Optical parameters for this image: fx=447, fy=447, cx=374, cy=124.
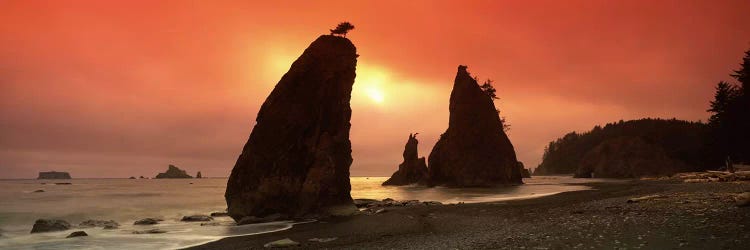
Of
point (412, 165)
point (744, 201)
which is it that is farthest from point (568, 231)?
point (412, 165)

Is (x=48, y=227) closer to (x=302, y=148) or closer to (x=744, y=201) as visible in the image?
(x=302, y=148)

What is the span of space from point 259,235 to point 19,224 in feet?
100

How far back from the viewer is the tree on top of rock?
4276 cm

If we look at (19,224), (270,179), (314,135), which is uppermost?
(314,135)

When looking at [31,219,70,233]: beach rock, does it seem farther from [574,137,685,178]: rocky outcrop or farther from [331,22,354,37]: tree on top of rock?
[574,137,685,178]: rocky outcrop

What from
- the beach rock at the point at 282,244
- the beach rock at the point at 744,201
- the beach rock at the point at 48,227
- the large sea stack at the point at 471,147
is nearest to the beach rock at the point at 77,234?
the beach rock at the point at 48,227

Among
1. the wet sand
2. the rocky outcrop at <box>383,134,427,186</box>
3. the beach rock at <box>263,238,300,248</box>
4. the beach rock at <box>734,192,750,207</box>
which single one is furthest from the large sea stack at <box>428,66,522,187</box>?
the beach rock at <box>263,238,300,248</box>

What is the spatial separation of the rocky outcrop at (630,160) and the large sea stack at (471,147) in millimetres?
58868

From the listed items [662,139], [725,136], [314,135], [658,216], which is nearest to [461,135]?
[725,136]

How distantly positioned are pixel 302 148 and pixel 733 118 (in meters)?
66.2

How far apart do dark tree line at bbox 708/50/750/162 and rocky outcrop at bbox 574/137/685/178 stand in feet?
171

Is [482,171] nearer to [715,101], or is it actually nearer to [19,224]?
[715,101]

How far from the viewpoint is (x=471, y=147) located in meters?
94.6

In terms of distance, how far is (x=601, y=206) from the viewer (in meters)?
23.9
